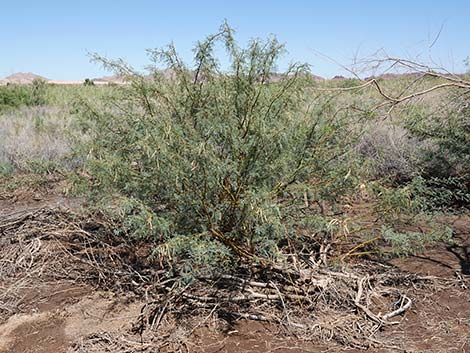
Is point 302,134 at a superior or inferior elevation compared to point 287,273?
superior

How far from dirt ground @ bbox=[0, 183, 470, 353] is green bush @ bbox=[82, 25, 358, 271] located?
21.8 inches

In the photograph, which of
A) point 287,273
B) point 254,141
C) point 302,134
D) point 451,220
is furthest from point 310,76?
point 451,220

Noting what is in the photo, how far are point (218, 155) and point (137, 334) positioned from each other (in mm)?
1460

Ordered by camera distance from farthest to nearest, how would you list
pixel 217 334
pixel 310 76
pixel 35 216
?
pixel 35 216
pixel 310 76
pixel 217 334

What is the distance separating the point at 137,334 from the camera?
3.72 m

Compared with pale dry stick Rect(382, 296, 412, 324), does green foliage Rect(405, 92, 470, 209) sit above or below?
above

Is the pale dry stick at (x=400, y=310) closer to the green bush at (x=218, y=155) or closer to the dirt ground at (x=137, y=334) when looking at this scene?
the dirt ground at (x=137, y=334)

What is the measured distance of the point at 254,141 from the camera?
12.8 ft

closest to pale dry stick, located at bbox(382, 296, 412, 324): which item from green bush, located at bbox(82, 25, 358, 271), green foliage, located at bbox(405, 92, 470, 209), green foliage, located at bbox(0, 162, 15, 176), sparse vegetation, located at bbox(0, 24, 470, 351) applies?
sparse vegetation, located at bbox(0, 24, 470, 351)

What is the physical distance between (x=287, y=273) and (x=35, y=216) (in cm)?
293

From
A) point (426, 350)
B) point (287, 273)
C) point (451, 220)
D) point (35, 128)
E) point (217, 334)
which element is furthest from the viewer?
point (35, 128)

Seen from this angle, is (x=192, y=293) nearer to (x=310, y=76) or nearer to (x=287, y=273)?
(x=287, y=273)

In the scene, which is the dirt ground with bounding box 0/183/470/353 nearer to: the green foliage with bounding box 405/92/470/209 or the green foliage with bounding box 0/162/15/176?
the green foliage with bounding box 405/92/470/209

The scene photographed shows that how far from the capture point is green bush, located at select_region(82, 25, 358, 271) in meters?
3.71
